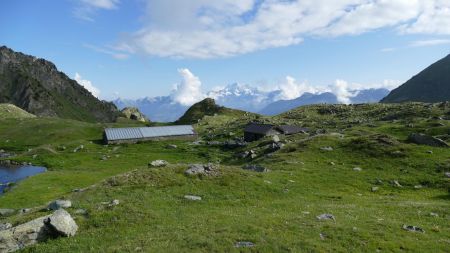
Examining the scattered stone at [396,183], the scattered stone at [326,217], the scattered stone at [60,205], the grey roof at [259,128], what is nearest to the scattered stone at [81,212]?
the scattered stone at [60,205]

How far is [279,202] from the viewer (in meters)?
39.3

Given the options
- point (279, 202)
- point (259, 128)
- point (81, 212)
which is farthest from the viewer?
point (259, 128)

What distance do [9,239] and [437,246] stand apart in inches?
1108

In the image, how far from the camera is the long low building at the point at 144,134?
133625mm

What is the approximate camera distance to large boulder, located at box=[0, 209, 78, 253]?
87.0 feet

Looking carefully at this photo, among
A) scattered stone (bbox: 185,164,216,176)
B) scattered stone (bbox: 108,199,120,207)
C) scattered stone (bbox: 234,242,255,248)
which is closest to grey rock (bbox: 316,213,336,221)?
scattered stone (bbox: 234,242,255,248)

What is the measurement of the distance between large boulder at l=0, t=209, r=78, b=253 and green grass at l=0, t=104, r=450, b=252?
88 cm

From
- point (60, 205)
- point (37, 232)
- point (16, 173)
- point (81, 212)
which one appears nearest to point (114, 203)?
point (81, 212)

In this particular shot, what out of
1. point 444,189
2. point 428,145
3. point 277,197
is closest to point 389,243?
point 277,197

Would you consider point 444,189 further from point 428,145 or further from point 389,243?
point 389,243

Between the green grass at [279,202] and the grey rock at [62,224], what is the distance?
0.70m

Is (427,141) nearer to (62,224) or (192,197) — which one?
(192,197)

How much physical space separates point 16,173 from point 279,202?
259ft

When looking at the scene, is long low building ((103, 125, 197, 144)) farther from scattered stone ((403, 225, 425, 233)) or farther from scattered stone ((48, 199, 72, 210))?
scattered stone ((403, 225, 425, 233))
